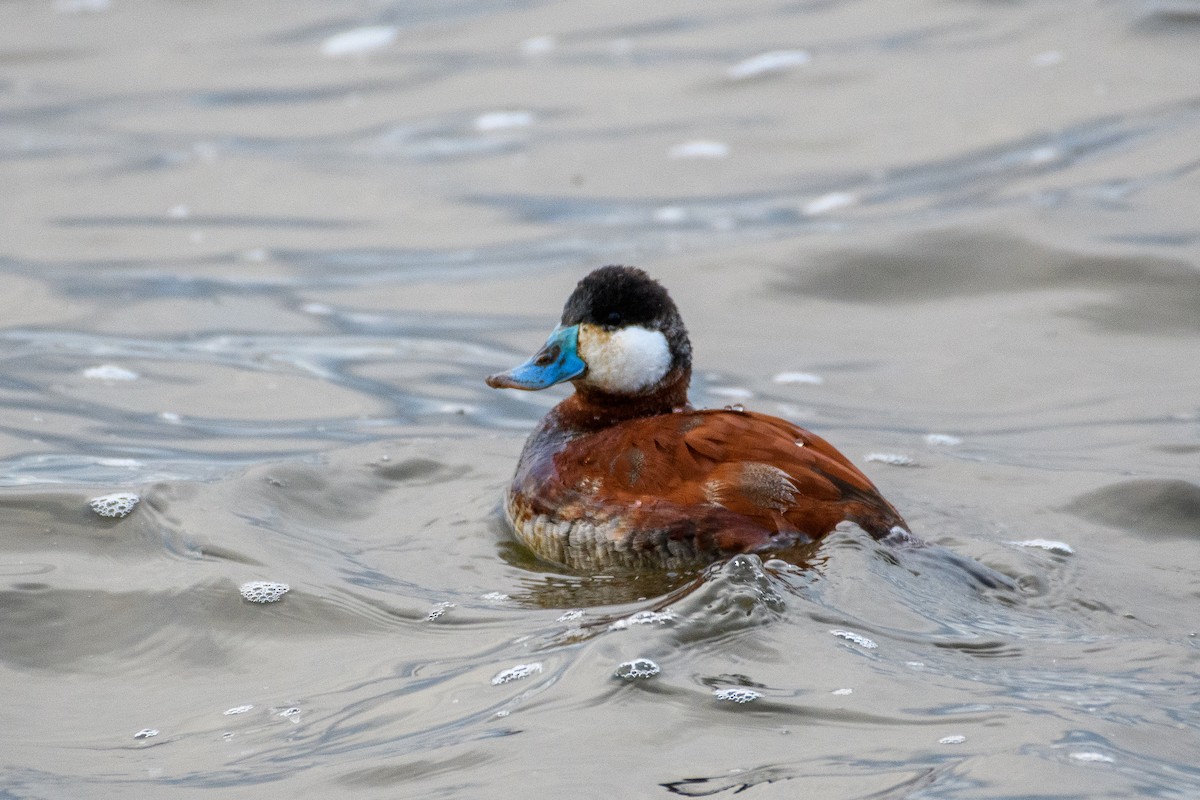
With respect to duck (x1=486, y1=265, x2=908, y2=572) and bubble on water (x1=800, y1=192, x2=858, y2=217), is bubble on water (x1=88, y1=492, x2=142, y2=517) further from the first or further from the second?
bubble on water (x1=800, y1=192, x2=858, y2=217)

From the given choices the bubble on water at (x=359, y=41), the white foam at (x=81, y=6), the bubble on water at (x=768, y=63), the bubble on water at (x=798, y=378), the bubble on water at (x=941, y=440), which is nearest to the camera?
the bubble on water at (x=941, y=440)

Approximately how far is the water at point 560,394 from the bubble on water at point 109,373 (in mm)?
24

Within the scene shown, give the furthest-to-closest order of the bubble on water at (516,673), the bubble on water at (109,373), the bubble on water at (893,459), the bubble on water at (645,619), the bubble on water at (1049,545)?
the bubble on water at (109,373) → the bubble on water at (893,459) → the bubble on water at (1049,545) → the bubble on water at (645,619) → the bubble on water at (516,673)

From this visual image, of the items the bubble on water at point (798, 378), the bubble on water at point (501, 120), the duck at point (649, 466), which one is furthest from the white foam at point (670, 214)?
the duck at point (649, 466)

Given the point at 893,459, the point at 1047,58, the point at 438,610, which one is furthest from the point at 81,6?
the point at 438,610

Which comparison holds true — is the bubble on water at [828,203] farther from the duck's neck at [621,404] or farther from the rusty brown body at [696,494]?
the rusty brown body at [696,494]

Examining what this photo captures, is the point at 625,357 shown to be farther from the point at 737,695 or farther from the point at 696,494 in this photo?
the point at 737,695

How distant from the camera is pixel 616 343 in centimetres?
476

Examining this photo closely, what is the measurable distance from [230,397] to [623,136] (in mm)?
3975

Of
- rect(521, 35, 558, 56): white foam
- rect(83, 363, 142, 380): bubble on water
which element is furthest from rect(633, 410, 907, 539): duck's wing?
rect(521, 35, 558, 56): white foam

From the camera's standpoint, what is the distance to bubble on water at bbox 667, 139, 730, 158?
9102mm

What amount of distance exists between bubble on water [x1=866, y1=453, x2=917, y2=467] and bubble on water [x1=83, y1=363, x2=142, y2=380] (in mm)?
3154

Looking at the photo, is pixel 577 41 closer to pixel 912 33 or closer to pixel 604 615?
pixel 912 33

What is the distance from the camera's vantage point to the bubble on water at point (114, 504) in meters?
4.76
